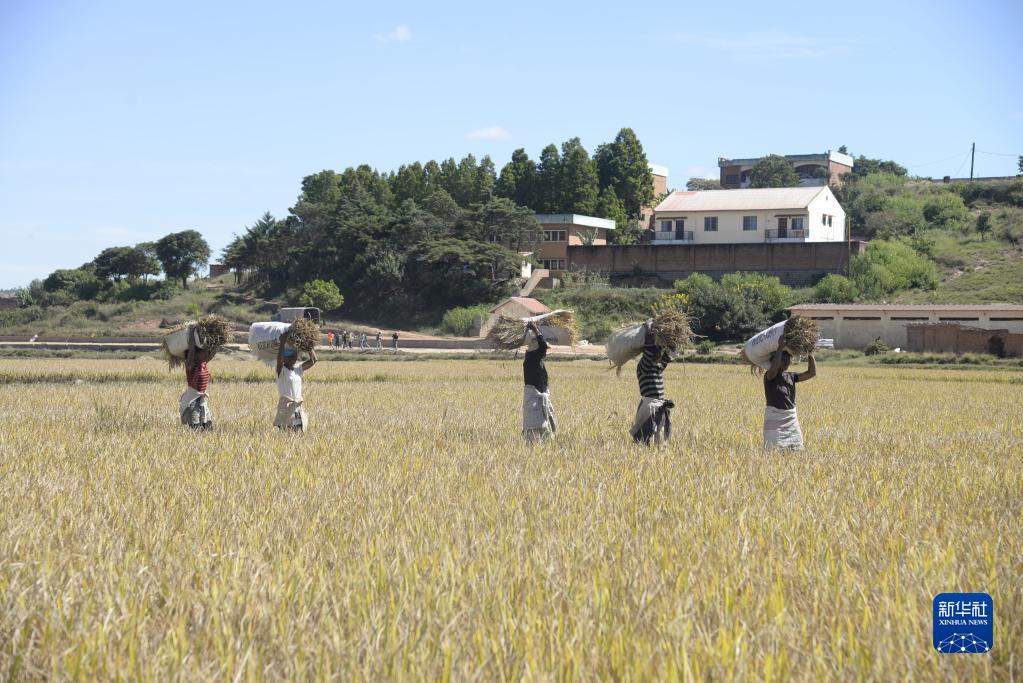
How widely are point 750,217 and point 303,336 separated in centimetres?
5923

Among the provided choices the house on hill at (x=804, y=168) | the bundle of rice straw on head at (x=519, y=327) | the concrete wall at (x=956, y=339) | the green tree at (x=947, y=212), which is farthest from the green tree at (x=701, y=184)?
the bundle of rice straw on head at (x=519, y=327)

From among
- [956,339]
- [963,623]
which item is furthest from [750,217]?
[963,623]

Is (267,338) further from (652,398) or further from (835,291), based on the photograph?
(835,291)

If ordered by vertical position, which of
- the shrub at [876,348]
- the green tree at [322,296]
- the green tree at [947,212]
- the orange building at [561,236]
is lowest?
the shrub at [876,348]

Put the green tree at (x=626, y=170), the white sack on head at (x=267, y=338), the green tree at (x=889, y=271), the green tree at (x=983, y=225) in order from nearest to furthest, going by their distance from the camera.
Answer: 1. the white sack on head at (x=267, y=338)
2. the green tree at (x=889, y=271)
3. the green tree at (x=983, y=225)
4. the green tree at (x=626, y=170)

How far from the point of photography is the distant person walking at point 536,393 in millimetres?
11164

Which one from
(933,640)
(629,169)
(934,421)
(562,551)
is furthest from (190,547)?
(629,169)

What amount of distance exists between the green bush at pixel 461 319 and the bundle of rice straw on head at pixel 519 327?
47.0 m

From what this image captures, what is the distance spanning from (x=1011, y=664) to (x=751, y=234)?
6532 cm

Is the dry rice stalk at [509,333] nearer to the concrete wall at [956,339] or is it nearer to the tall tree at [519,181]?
the concrete wall at [956,339]

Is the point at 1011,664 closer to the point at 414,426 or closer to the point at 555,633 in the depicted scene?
the point at 555,633

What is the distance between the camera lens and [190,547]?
18.0 feet

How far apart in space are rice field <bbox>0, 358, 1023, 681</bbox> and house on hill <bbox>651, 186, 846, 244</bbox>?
5661 centimetres

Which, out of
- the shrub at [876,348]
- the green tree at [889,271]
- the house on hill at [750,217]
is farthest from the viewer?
the house on hill at [750,217]
